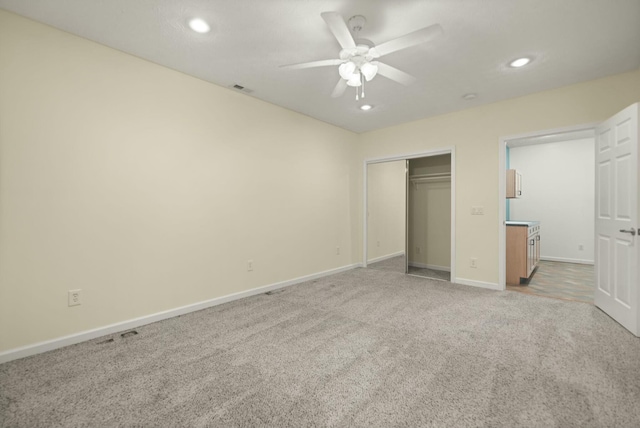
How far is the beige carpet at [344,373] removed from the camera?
5.04 ft

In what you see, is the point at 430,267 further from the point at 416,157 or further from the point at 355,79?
the point at 355,79

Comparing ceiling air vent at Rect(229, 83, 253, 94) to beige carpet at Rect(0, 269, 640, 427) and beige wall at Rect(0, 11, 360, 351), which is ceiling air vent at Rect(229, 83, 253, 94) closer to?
beige wall at Rect(0, 11, 360, 351)

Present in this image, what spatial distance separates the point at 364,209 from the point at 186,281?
3.44 m

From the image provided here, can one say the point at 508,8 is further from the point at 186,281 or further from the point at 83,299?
the point at 83,299

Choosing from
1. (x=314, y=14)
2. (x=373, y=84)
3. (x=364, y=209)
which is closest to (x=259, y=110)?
(x=373, y=84)

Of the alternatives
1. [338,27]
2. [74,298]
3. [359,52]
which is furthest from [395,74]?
[74,298]

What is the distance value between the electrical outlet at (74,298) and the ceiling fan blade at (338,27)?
2906 mm

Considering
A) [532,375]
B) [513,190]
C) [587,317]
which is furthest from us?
[513,190]

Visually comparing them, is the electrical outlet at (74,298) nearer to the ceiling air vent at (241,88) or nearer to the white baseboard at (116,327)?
the white baseboard at (116,327)

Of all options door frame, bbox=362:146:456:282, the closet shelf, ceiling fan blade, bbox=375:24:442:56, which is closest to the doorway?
the closet shelf

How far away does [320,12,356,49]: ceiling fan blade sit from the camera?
1655mm

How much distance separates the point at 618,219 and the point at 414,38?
2.73m

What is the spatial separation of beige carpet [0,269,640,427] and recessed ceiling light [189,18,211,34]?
104 inches

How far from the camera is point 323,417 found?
152 centimetres
